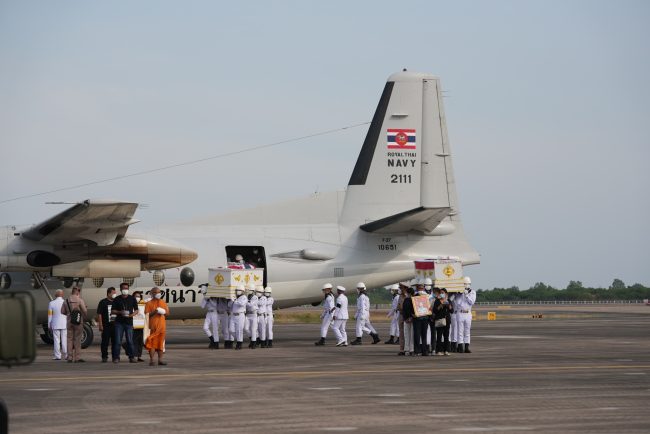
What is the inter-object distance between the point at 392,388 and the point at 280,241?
13.7 metres

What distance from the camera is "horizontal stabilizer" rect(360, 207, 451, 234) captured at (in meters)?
27.7

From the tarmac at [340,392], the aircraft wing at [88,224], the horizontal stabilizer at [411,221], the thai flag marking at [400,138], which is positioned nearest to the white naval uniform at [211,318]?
the tarmac at [340,392]

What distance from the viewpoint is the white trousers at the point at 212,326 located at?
2658 cm

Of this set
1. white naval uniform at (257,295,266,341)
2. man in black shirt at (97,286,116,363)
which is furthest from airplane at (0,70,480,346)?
man in black shirt at (97,286,116,363)

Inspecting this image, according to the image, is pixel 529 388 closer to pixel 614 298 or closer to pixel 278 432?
pixel 278 432

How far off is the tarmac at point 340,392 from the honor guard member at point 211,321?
1.77 m

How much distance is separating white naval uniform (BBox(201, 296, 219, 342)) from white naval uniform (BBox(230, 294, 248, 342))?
1.93ft

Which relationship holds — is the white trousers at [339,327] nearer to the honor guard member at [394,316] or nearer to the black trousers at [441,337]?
the honor guard member at [394,316]

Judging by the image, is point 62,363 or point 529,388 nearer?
point 529,388

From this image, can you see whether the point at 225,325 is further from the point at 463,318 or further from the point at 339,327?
the point at 463,318

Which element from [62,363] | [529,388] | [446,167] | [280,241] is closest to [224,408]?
[529,388]

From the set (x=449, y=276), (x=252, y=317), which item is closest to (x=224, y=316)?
(x=252, y=317)

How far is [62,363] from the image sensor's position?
21609 mm

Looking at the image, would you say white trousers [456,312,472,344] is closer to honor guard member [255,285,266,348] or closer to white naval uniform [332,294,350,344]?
white naval uniform [332,294,350,344]
